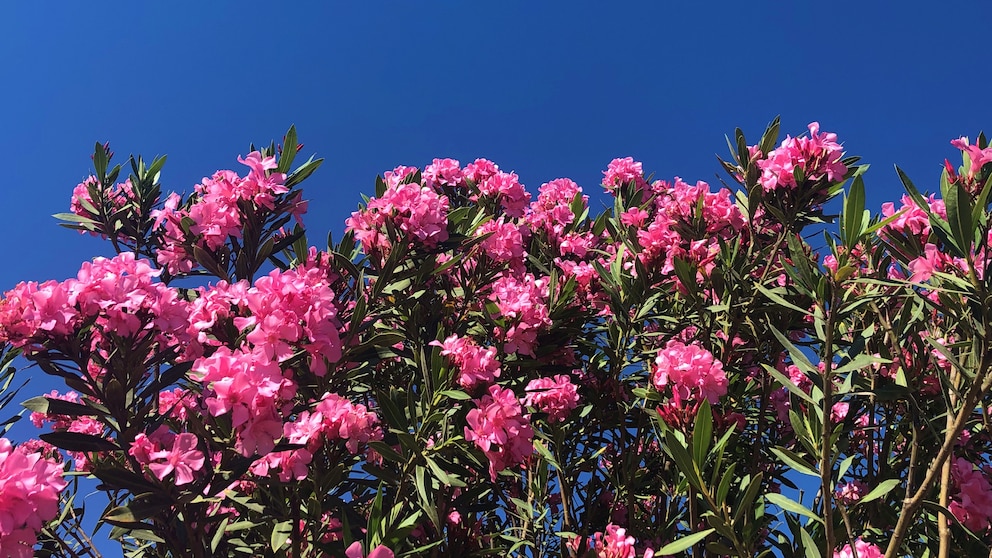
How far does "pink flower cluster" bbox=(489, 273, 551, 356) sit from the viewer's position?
2.21 metres

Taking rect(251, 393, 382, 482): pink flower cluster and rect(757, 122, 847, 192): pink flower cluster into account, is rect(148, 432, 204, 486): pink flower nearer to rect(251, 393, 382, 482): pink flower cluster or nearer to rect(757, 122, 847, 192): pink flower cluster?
rect(251, 393, 382, 482): pink flower cluster

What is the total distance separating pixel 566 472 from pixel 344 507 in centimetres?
87

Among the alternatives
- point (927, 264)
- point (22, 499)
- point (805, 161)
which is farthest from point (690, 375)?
point (22, 499)

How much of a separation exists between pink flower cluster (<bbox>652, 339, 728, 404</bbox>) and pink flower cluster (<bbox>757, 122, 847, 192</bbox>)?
2.08ft

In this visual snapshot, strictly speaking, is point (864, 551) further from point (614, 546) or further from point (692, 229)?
point (692, 229)

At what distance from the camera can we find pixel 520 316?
221 cm

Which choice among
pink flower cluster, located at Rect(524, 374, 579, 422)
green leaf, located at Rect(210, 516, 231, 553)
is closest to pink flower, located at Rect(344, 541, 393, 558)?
green leaf, located at Rect(210, 516, 231, 553)

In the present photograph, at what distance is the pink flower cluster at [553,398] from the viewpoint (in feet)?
6.88

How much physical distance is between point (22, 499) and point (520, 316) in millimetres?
1438

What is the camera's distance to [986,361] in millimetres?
1197

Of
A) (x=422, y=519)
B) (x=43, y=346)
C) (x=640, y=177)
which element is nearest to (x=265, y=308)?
(x=43, y=346)

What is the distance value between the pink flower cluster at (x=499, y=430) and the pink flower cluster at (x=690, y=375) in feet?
1.36

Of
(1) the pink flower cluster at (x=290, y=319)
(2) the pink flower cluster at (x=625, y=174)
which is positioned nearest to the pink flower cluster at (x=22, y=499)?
(1) the pink flower cluster at (x=290, y=319)

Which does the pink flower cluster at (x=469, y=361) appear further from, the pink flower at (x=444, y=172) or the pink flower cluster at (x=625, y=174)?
the pink flower cluster at (x=625, y=174)
